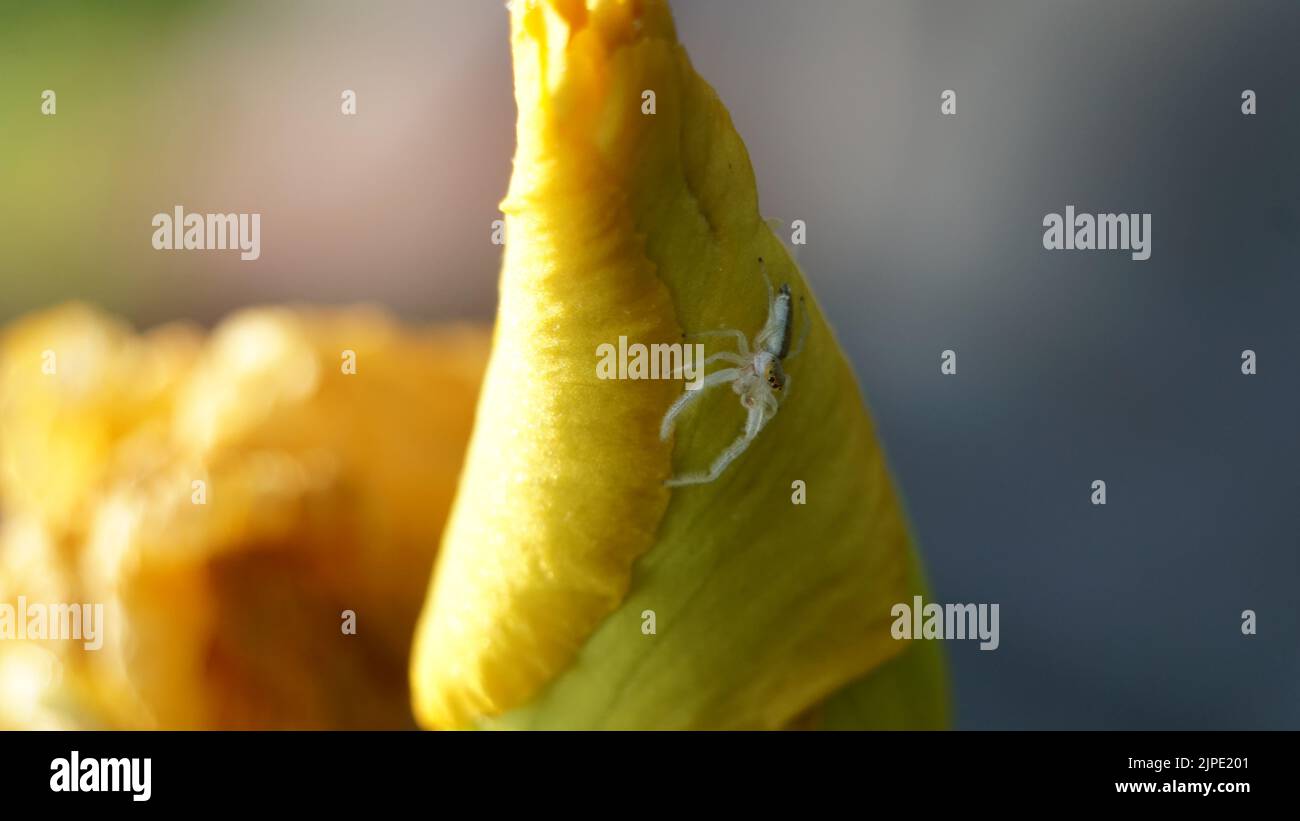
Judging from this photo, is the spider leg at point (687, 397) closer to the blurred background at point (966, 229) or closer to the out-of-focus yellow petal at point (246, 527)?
the out-of-focus yellow petal at point (246, 527)

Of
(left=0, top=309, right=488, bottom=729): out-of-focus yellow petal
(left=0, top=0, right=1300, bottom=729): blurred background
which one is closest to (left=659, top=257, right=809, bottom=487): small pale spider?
(left=0, top=309, right=488, bottom=729): out-of-focus yellow petal

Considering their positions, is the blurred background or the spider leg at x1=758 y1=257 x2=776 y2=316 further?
the blurred background

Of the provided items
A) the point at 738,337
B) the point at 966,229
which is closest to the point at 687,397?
the point at 738,337

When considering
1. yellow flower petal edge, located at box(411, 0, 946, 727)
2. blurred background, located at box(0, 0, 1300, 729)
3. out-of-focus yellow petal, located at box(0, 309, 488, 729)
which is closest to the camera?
yellow flower petal edge, located at box(411, 0, 946, 727)

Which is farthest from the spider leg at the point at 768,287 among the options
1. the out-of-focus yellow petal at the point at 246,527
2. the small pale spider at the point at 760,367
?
the out-of-focus yellow petal at the point at 246,527

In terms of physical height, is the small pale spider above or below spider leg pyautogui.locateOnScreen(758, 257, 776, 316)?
below

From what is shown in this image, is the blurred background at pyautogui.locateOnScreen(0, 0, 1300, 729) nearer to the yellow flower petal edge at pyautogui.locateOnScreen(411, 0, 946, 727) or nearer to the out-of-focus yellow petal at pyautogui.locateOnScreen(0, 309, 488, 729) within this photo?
the out-of-focus yellow petal at pyautogui.locateOnScreen(0, 309, 488, 729)

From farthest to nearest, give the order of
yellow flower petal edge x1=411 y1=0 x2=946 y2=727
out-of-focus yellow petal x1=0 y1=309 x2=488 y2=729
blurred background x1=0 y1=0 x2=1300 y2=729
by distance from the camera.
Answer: blurred background x1=0 y1=0 x2=1300 y2=729 → out-of-focus yellow petal x1=0 y1=309 x2=488 y2=729 → yellow flower petal edge x1=411 y1=0 x2=946 y2=727
